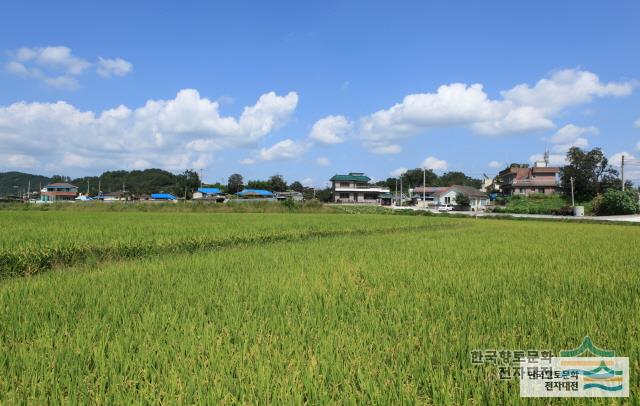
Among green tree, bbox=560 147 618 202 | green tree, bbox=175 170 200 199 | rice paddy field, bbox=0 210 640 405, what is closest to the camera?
rice paddy field, bbox=0 210 640 405

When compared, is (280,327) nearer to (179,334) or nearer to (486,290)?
(179,334)

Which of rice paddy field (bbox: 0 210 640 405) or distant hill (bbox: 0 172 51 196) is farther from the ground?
distant hill (bbox: 0 172 51 196)

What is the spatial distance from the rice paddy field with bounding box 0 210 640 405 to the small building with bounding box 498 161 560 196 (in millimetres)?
57319

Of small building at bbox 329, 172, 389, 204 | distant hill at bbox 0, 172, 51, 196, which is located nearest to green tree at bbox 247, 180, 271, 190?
small building at bbox 329, 172, 389, 204

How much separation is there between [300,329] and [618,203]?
41.8m

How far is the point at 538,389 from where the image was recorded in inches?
84.2

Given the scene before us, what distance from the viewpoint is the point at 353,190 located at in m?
62.1

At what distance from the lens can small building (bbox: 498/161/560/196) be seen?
185 feet

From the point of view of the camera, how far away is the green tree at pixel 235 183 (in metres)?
80.9

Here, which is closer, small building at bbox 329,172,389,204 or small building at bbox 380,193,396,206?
small building at bbox 329,172,389,204

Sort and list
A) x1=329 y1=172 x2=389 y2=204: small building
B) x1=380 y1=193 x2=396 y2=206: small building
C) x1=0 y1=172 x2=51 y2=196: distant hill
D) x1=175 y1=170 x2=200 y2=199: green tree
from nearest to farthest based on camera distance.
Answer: x1=329 y1=172 x2=389 y2=204: small building → x1=380 y1=193 x2=396 y2=206: small building → x1=175 y1=170 x2=200 y2=199: green tree → x1=0 y1=172 x2=51 y2=196: distant hill

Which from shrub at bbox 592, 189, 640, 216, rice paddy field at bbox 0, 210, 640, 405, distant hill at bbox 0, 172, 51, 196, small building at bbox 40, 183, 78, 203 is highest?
distant hill at bbox 0, 172, 51, 196

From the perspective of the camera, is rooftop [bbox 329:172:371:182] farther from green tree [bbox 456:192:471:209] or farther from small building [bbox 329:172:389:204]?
green tree [bbox 456:192:471:209]

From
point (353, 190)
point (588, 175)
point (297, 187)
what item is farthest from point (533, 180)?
point (297, 187)
